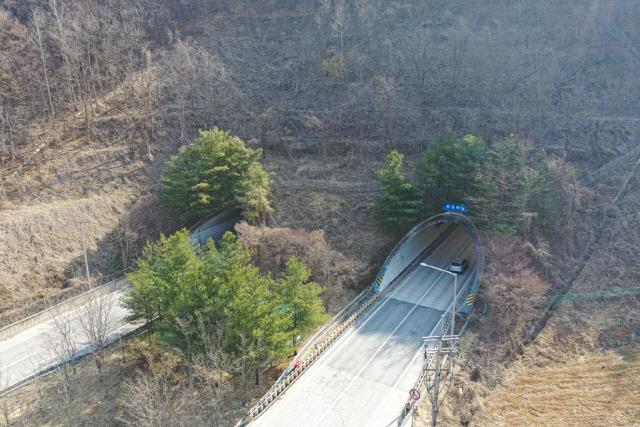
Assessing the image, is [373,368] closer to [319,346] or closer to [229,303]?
[319,346]

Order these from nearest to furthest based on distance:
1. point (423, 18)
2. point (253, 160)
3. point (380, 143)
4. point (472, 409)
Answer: point (472, 409)
point (253, 160)
point (380, 143)
point (423, 18)

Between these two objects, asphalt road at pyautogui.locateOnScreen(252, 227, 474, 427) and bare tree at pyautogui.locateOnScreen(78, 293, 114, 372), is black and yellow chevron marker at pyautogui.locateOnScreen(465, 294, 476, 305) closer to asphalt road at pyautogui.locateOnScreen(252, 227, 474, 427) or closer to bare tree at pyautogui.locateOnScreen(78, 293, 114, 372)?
asphalt road at pyautogui.locateOnScreen(252, 227, 474, 427)

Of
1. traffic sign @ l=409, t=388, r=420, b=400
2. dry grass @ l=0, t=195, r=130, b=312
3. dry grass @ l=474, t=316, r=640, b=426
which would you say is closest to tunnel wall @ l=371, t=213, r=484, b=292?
dry grass @ l=474, t=316, r=640, b=426

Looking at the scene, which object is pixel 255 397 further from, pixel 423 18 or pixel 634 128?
pixel 423 18

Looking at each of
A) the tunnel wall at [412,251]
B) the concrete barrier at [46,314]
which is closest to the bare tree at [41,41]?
the concrete barrier at [46,314]

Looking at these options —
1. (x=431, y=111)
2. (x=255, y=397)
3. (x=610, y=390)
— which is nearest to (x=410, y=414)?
(x=255, y=397)

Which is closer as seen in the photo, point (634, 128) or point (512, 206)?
point (512, 206)
